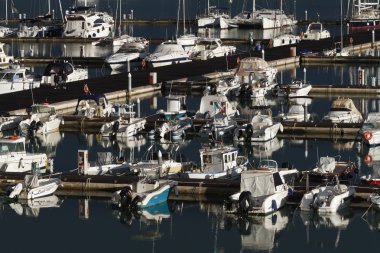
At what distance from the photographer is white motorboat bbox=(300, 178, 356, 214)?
33094 mm

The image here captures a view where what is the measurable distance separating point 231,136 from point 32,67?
2656 cm

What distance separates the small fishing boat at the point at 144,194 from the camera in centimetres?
3384

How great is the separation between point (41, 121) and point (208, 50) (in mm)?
24618

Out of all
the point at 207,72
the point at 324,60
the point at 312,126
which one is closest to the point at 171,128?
the point at 312,126

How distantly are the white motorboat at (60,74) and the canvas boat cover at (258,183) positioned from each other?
23348 mm

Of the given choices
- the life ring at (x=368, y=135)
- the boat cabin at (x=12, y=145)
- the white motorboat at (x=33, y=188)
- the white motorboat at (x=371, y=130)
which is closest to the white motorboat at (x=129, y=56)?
the white motorboat at (x=371, y=130)

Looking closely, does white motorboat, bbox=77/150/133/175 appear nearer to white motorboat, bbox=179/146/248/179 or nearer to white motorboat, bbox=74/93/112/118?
white motorboat, bbox=179/146/248/179

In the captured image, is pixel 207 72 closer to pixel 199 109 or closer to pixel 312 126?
pixel 199 109

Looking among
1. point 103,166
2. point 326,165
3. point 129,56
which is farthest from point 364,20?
point 103,166

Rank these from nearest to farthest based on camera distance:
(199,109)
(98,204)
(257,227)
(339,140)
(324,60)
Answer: (257,227), (98,204), (339,140), (199,109), (324,60)

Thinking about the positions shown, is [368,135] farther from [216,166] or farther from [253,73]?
[253,73]

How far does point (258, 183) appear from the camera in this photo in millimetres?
33375

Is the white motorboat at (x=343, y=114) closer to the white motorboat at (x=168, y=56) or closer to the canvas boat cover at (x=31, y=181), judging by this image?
the canvas boat cover at (x=31, y=181)

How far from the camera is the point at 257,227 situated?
32.7m
